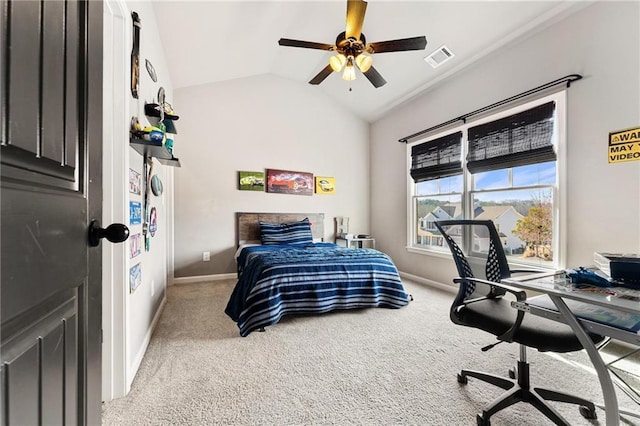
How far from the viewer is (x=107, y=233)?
66 cm

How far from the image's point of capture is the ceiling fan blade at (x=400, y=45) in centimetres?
233

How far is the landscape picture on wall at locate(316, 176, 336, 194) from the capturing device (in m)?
4.92

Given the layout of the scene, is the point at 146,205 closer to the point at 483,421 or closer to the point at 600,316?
the point at 483,421

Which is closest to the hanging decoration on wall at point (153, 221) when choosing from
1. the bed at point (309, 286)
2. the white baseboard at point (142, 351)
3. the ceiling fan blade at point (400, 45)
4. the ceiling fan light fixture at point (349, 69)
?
the white baseboard at point (142, 351)

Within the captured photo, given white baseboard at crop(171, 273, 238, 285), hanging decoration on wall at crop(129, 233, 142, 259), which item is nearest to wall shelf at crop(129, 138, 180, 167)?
hanging decoration on wall at crop(129, 233, 142, 259)

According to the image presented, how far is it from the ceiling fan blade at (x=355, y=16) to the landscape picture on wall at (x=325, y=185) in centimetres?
271

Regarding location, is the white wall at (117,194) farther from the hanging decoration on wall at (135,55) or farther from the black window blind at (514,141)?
the black window blind at (514,141)

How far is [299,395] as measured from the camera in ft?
5.18

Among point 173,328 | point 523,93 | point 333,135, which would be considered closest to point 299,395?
point 173,328

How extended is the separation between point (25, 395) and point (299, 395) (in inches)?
57.0

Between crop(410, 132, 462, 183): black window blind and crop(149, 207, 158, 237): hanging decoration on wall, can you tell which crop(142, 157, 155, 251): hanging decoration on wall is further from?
crop(410, 132, 462, 183): black window blind

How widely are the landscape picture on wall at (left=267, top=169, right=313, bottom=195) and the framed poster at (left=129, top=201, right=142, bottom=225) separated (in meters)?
2.66

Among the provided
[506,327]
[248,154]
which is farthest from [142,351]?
[248,154]

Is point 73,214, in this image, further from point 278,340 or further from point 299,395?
point 278,340
